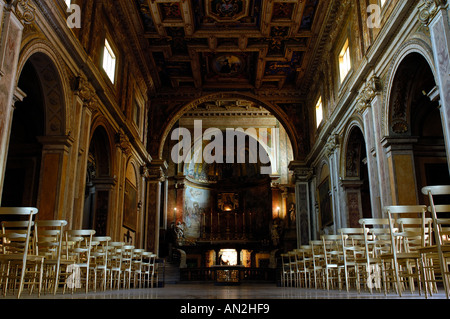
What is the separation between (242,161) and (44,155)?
2164cm

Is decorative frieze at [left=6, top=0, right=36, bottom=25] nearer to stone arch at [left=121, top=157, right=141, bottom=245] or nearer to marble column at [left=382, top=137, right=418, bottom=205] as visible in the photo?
marble column at [left=382, top=137, right=418, bottom=205]

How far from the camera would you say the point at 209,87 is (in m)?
22.1

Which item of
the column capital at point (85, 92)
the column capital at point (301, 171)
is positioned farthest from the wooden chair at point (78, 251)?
the column capital at point (301, 171)

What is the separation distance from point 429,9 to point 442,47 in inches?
38.3

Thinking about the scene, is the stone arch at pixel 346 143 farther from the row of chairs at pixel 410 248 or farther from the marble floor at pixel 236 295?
the marble floor at pixel 236 295

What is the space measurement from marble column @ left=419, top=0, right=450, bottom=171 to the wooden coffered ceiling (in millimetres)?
8254

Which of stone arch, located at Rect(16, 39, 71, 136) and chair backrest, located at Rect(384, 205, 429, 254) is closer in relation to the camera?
chair backrest, located at Rect(384, 205, 429, 254)

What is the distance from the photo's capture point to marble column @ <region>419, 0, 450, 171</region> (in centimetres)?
751

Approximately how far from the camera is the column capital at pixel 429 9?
25.5ft

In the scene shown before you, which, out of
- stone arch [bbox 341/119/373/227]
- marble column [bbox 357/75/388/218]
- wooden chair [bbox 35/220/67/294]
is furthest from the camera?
stone arch [bbox 341/119/373/227]

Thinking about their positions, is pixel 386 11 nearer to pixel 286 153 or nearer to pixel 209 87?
pixel 209 87

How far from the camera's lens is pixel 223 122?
91.4 ft

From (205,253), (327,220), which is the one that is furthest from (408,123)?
(205,253)
